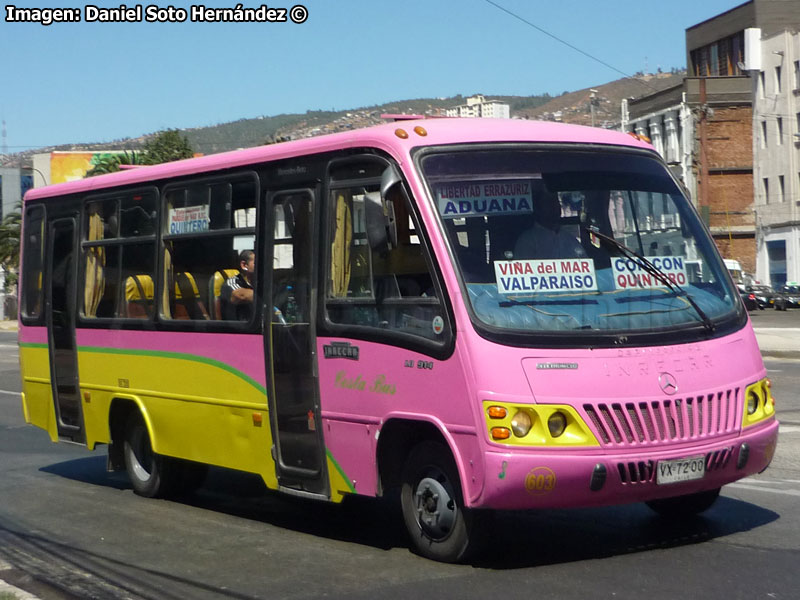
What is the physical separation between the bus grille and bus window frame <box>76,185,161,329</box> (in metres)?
4.91

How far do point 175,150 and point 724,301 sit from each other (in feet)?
231

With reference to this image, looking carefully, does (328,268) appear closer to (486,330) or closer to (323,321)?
(323,321)

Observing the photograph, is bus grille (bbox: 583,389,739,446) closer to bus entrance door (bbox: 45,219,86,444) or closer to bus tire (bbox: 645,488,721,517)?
bus tire (bbox: 645,488,721,517)

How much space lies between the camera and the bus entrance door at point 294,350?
852 cm

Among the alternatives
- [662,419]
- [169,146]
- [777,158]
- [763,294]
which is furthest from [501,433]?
[169,146]

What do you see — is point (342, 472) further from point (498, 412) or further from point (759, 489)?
point (759, 489)

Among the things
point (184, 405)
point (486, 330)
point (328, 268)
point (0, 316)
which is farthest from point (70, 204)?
point (0, 316)

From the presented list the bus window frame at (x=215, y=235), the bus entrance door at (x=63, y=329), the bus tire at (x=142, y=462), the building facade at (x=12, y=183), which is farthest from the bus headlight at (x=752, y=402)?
the building facade at (x=12, y=183)

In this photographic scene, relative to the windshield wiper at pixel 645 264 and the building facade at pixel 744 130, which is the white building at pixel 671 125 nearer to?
the building facade at pixel 744 130

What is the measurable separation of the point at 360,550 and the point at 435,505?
849mm

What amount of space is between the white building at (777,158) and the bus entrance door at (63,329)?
55018mm

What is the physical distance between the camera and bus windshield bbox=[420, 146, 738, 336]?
7293 mm

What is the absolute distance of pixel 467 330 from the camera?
23.2 feet

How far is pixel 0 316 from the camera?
9625cm
